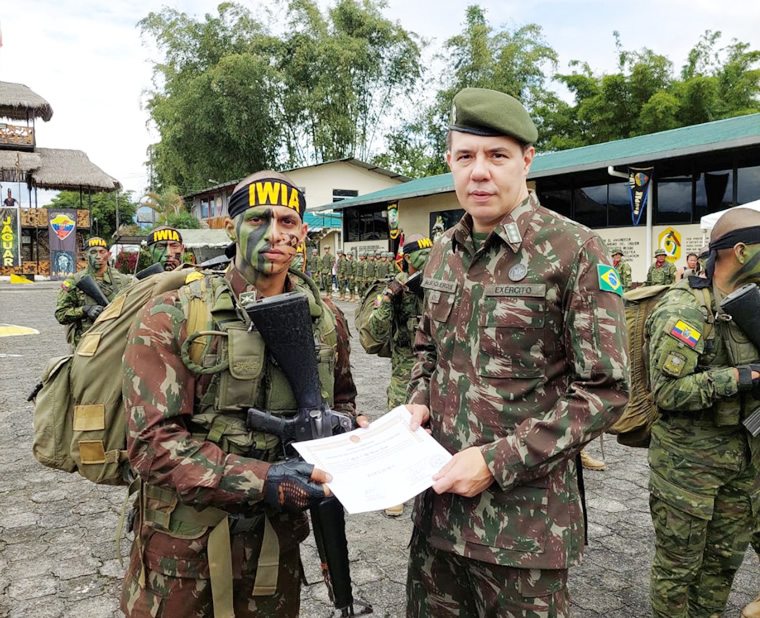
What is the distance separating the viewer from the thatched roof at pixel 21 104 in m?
33.5

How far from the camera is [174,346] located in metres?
1.80

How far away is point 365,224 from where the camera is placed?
2314cm

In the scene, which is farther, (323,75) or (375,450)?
(323,75)

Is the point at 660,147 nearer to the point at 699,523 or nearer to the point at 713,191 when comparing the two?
the point at 713,191

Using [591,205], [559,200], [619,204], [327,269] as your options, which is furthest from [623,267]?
[327,269]

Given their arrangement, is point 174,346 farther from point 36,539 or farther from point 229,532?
point 36,539

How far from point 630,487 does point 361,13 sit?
34511 millimetres

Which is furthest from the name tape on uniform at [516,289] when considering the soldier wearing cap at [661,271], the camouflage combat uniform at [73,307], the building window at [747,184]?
the building window at [747,184]

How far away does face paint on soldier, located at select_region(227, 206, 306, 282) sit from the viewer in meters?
1.93

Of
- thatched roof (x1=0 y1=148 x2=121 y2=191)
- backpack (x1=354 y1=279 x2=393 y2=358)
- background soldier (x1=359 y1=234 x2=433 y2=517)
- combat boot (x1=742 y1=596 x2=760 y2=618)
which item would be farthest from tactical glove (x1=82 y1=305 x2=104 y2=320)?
thatched roof (x1=0 y1=148 x2=121 y2=191)

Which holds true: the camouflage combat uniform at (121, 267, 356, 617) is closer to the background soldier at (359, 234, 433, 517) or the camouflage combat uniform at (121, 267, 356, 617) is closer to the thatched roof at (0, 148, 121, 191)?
the background soldier at (359, 234, 433, 517)

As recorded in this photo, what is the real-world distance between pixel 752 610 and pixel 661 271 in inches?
394

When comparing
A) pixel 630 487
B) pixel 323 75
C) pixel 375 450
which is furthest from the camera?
pixel 323 75

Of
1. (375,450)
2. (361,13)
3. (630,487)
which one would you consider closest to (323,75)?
(361,13)
